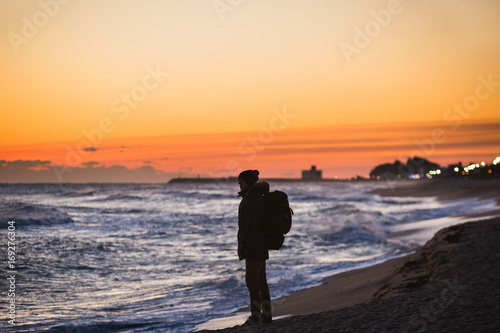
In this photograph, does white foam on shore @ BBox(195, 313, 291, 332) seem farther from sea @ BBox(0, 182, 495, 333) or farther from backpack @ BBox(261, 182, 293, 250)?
backpack @ BBox(261, 182, 293, 250)

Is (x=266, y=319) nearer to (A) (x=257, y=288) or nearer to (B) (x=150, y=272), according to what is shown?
(A) (x=257, y=288)

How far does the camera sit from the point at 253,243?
6.13 meters

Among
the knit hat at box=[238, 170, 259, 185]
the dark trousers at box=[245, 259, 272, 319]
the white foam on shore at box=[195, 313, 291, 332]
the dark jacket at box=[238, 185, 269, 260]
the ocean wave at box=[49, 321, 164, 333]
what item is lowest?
the white foam on shore at box=[195, 313, 291, 332]

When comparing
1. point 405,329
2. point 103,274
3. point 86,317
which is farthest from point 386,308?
point 103,274

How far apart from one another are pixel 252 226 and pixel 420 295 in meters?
2.46

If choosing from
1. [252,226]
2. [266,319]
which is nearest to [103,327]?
[266,319]

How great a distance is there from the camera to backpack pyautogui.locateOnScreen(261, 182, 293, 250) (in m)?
6.03

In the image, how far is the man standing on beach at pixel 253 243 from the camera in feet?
20.0

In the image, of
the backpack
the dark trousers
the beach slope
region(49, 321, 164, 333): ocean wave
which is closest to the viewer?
the beach slope

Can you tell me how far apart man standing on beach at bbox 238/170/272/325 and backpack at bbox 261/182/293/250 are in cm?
6

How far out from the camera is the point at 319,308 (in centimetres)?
896

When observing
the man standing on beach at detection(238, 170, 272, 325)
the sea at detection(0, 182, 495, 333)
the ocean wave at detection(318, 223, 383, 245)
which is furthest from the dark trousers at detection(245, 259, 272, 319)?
the ocean wave at detection(318, 223, 383, 245)

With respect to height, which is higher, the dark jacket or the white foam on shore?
the dark jacket

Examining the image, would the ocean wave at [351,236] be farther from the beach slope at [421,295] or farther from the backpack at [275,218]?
the backpack at [275,218]
